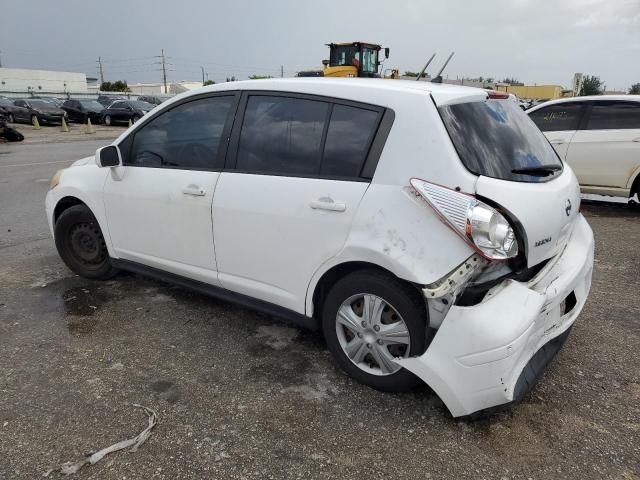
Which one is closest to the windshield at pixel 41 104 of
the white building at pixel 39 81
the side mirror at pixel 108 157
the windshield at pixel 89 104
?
the windshield at pixel 89 104

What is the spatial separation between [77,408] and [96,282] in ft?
6.59

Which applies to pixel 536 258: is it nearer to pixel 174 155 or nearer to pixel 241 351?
pixel 241 351

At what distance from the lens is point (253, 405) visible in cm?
276

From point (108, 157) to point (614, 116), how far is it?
6.83 m

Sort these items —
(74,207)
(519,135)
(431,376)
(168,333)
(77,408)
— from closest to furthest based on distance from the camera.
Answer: (431,376) < (77,408) < (519,135) < (168,333) < (74,207)

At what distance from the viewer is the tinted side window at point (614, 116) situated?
23.1ft

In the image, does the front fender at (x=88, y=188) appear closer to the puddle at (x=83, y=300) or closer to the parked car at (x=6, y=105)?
the puddle at (x=83, y=300)

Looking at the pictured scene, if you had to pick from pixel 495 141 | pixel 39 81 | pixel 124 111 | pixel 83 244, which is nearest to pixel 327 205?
pixel 495 141

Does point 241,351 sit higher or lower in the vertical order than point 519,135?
lower

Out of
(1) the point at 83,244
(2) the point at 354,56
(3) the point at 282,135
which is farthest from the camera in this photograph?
(2) the point at 354,56

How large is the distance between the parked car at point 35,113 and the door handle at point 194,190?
28.6m

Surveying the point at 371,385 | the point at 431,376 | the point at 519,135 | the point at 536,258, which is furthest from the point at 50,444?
the point at 519,135

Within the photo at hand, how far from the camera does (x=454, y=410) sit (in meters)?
2.46

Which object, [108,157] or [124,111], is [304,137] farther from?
[124,111]
